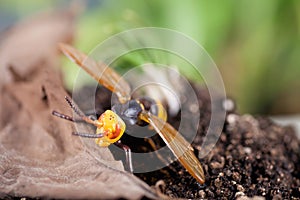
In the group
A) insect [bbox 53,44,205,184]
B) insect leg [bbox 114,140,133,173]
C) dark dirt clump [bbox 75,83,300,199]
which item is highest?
insect [bbox 53,44,205,184]

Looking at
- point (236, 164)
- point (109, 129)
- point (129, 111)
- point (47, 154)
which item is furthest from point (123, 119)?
point (236, 164)

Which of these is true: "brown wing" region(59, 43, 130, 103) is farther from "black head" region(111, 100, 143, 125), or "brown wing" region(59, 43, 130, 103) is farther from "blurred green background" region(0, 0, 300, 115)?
"blurred green background" region(0, 0, 300, 115)

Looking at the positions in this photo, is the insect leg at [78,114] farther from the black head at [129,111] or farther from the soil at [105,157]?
the black head at [129,111]

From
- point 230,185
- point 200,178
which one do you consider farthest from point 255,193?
point 200,178

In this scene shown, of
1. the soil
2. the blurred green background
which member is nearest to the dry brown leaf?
the soil

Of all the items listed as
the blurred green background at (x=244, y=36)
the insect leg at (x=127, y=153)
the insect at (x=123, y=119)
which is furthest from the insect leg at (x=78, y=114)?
the blurred green background at (x=244, y=36)

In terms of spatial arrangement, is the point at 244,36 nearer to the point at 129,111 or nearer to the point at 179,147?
the point at 129,111

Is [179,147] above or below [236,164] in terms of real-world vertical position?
above
